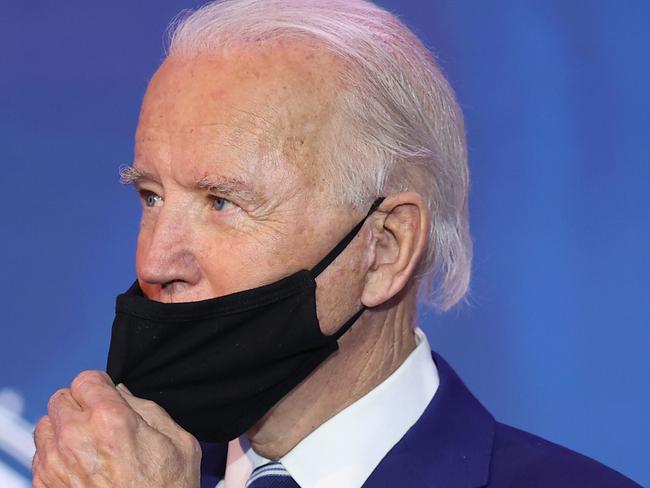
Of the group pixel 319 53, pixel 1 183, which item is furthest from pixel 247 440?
pixel 1 183

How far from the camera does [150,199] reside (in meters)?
2.04

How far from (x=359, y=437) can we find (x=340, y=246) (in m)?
0.30

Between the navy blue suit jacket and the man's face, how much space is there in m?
0.33

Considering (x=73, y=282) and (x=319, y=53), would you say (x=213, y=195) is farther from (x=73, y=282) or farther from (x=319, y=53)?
(x=73, y=282)

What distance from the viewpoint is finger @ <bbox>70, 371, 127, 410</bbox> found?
1837 mm

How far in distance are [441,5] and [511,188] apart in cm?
44

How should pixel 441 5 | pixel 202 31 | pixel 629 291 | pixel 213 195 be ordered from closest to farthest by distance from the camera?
pixel 213 195 → pixel 202 31 → pixel 629 291 → pixel 441 5

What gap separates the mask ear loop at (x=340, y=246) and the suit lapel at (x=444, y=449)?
30 cm

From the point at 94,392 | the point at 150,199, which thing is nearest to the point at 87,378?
the point at 94,392

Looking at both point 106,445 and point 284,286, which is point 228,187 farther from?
point 106,445

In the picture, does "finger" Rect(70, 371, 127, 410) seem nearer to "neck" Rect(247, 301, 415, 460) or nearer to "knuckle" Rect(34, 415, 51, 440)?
"knuckle" Rect(34, 415, 51, 440)

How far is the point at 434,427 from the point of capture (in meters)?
2.03

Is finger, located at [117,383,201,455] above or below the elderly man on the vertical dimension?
below

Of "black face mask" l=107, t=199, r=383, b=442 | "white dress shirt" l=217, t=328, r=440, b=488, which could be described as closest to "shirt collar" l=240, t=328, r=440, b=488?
"white dress shirt" l=217, t=328, r=440, b=488
